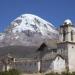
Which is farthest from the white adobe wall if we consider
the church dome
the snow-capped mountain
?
the snow-capped mountain

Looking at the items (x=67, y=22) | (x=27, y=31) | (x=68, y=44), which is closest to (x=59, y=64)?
(x=68, y=44)

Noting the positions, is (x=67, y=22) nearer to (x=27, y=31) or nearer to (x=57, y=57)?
(x=57, y=57)

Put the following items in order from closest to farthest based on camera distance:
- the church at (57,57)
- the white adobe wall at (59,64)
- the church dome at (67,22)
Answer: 1. the white adobe wall at (59,64)
2. the church at (57,57)
3. the church dome at (67,22)

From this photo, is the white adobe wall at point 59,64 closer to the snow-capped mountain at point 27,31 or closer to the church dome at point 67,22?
the church dome at point 67,22

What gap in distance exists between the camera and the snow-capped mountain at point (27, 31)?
101562 mm

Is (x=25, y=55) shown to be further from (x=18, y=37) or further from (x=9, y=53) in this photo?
(x=18, y=37)

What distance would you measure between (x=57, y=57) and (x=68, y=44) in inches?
110

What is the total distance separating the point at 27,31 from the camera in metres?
102

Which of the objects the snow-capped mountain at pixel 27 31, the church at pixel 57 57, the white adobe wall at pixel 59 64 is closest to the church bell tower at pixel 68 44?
the church at pixel 57 57

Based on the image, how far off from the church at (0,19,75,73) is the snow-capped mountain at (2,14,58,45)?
22294 mm

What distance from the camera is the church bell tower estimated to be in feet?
236

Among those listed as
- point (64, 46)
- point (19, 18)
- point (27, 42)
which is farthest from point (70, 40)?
point (19, 18)

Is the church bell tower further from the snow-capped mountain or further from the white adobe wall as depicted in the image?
the snow-capped mountain

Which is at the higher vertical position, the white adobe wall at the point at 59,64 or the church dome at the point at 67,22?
the church dome at the point at 67,22
